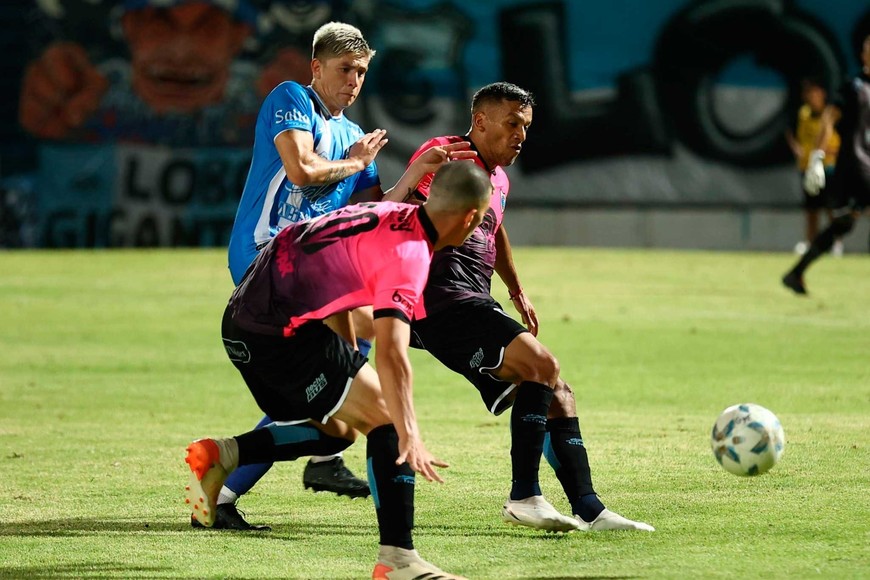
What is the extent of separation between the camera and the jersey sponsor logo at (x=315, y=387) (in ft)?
17.8

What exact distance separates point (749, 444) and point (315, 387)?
79.4 inches

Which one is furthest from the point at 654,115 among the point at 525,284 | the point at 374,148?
the point at 374,148

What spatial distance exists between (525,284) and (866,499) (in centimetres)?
1234

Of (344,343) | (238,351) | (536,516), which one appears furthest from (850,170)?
(238,351)

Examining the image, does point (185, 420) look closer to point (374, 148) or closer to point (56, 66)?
point (374, 148)

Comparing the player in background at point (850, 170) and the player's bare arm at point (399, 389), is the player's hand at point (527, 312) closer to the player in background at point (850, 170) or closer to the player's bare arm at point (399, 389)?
the player's bare arm at point (399, 389)

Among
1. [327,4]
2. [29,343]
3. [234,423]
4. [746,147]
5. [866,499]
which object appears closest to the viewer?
[866,499]

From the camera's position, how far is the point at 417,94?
2875 cm

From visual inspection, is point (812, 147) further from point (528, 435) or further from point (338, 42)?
point (528, 435)

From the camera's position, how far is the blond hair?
6839 mm

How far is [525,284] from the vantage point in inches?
741

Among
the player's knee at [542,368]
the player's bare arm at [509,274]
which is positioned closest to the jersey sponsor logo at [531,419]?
the player's knee at [542,368]

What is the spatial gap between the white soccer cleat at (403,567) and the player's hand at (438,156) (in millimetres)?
1997

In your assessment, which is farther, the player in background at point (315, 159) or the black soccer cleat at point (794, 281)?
the black soccer cleat at point (794, 281)
